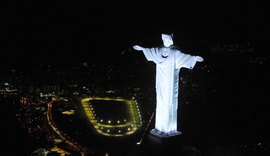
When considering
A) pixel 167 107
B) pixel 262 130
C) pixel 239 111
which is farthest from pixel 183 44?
pixel 239 111

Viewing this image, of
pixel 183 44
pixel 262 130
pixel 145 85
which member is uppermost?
pixel 183 44

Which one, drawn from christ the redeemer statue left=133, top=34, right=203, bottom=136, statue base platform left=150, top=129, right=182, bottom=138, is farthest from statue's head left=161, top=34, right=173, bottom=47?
statue base platform left=150, top=129, right=182, bottom=138

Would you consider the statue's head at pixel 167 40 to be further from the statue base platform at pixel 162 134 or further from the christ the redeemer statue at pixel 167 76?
the statue base platform at pixel 162 134

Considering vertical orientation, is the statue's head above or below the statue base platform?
above

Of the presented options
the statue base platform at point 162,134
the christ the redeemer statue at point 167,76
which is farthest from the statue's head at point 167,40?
the statue base platform at point 162,134

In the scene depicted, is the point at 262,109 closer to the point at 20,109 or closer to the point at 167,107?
the point at 167,107

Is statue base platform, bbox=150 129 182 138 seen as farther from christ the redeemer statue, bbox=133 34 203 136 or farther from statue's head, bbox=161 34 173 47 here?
statue's head, bbox=161 34 173 47

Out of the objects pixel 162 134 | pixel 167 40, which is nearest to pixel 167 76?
pixel 167 40

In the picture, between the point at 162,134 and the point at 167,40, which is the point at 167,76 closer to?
the point at 167,40

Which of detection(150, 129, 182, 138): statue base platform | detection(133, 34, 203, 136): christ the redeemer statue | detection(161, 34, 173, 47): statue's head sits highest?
detection(161, 34, 173, 47): statue's head
